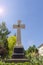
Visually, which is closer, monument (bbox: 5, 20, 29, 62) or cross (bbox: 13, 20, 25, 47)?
monument (bbox: 5, 20, 29, 62)

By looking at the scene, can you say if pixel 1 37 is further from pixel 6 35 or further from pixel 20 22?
pixel 20 22

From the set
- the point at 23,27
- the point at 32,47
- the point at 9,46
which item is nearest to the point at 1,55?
the point at 9,46

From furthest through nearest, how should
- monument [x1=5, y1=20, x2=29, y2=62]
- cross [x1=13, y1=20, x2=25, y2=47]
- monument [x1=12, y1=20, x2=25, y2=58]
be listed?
cross [x1=13, y1=20, x2=25, y2=47], monument [x1=12, y1=20, x2=25, y2=58], monument [x1=5, y1=20, x2=29, y2=62]

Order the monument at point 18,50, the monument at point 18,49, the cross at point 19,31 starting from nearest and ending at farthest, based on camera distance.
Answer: the monument at point 18,50 < the monument at point 18,49 < the cross at point 19,31

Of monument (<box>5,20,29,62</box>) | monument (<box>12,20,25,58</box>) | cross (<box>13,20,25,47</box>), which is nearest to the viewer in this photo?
monument (<box>5,20,29,62</box>)

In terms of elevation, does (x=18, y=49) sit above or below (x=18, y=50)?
above

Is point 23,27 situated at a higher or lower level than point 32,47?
lower

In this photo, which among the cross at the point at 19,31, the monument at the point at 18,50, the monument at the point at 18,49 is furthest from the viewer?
the cross at the point at 19,31

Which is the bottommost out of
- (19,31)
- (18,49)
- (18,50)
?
(18,50)

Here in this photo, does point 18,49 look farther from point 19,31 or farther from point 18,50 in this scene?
point 19,31

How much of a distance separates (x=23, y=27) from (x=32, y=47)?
39774mm

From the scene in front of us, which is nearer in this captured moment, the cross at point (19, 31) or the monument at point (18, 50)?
the monument at point (18, 50)

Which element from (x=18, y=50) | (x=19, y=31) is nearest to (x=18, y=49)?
(x=18, y=50)

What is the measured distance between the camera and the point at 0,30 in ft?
167
